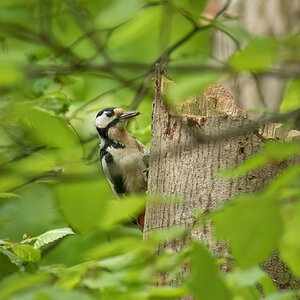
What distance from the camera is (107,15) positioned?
0.77 m

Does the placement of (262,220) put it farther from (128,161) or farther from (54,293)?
(128,161)

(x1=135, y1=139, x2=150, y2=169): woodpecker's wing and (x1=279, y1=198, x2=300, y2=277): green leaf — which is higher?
(x1=135, y1=139, x2=150, y2=169): woodpecker's wing

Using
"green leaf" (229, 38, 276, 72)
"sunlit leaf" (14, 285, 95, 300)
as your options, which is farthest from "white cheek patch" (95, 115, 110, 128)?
"green leaf" (229, 38, 276, 72)

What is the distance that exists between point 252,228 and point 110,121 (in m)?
2.96

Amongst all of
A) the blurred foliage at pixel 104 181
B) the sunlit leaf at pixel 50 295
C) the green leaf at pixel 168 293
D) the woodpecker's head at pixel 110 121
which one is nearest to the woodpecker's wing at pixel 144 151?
the woodpecker's head at pixel 110 121

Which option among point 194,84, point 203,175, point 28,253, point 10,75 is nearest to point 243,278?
point 194,84

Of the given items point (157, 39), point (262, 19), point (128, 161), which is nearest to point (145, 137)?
point (128, 161)

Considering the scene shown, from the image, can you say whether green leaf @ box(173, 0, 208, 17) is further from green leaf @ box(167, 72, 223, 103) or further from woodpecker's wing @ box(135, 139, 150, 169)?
woodpecker's wing @ box(135, 139, 150, 169)

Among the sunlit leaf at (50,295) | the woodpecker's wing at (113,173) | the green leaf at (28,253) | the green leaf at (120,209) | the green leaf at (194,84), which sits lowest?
the sunlit leaf at (50,295)

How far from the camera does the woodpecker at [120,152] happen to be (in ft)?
11.8

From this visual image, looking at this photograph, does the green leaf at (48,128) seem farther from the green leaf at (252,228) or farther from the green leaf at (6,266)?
the green leaf at (6,266)

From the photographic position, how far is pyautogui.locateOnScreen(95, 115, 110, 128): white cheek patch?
369 centimetres

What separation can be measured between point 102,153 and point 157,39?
108 inches

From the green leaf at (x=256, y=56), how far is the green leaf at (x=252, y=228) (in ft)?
0.56
